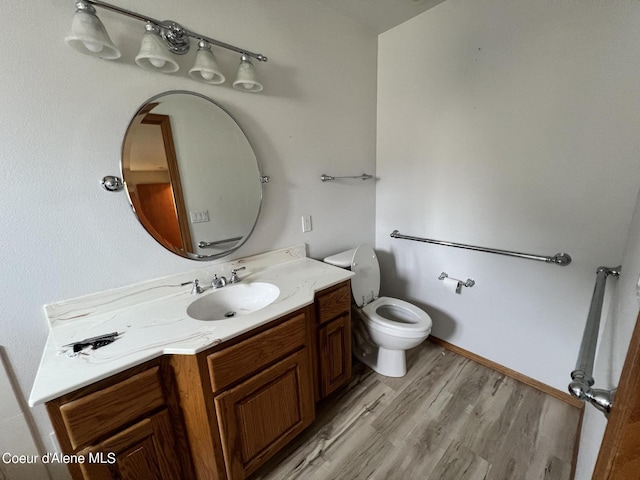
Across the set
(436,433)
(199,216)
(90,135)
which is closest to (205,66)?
(90,135)

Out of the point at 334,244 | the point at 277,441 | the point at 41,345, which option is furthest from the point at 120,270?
the point at 334,244

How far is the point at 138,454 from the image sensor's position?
2.95 ft

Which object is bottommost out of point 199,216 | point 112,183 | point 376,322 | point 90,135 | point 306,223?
point 376,322

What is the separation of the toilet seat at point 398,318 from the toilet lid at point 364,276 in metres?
0.06

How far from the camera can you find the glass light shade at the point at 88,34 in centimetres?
88

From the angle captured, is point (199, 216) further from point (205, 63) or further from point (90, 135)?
point (205, 63)

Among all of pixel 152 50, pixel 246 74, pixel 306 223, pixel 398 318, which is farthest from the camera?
pixel 398 318

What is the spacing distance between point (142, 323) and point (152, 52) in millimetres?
1080

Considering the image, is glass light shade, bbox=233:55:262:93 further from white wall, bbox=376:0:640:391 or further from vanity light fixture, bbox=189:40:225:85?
white wall, bbox=376:0:640:391

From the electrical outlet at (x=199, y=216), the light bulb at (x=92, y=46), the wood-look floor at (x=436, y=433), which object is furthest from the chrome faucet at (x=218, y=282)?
the light bulb at (x=92, y=46)

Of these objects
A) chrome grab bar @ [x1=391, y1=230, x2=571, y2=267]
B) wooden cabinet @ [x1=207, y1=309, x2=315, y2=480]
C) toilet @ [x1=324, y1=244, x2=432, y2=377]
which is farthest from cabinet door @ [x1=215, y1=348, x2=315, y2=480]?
chrome grab bar @ [x1=391, y1=230, x2=571, y2=267]

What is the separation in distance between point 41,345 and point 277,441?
1.05m

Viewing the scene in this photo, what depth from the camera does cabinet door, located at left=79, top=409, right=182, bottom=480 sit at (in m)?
0.81

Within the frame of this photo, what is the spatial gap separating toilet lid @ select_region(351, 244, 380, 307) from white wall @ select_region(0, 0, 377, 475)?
0.56 m
